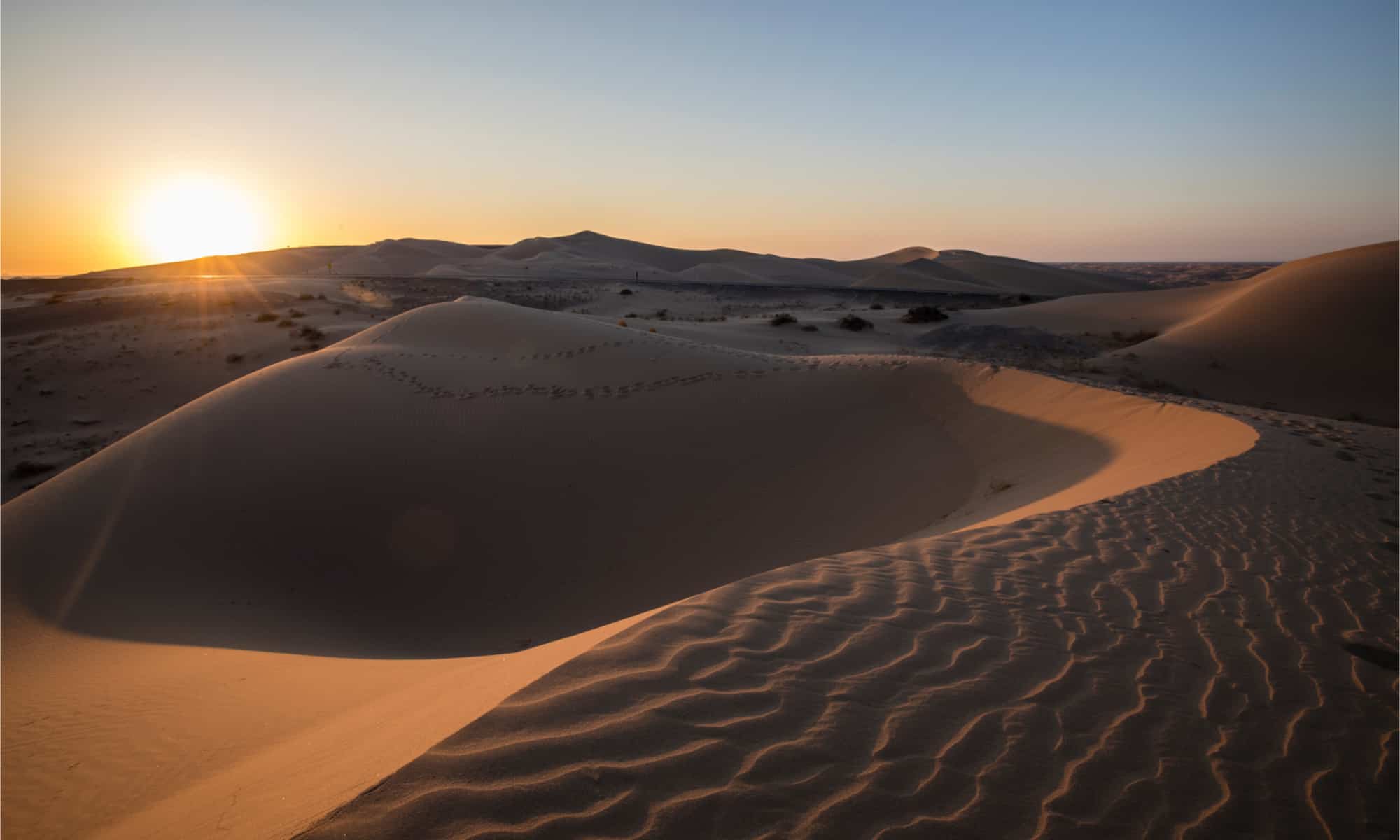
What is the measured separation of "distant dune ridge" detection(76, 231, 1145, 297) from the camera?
71375 mm

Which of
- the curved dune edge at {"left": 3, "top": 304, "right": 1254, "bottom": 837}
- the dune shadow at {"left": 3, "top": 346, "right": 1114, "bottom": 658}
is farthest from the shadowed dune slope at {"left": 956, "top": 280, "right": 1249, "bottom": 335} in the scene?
the curved dune edge at {"left": 3, "top": 304, "right": 1254, "bottom": 837}

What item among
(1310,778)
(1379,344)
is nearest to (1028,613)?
(1310,778)

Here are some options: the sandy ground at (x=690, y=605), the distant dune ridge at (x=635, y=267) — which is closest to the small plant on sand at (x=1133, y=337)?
the sandy ground at (x=690, y=605)

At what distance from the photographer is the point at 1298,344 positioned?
20281 millimetres

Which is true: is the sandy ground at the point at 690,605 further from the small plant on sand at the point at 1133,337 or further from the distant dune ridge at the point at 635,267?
the distant dune ridge at the point at 635,267

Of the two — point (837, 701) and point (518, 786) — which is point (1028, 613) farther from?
point (518, 786)

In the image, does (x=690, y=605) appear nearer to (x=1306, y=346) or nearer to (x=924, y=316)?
(x=1306, y=346)

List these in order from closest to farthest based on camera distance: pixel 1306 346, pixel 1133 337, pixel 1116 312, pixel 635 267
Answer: pixel 1306 346
pixel 1133 337
pixel 1116 312
pixel 635 267

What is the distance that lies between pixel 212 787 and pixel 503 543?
5.32 metres

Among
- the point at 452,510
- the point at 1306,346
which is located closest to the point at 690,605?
the point at 452,510

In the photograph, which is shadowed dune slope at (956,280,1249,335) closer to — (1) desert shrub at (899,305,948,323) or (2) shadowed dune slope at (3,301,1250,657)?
(1) desert shrub at (899,305,948,323)

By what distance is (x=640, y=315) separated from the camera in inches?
1289

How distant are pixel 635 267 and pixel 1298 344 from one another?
69.6 m

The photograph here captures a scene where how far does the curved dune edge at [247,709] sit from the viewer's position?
2.75 meters
